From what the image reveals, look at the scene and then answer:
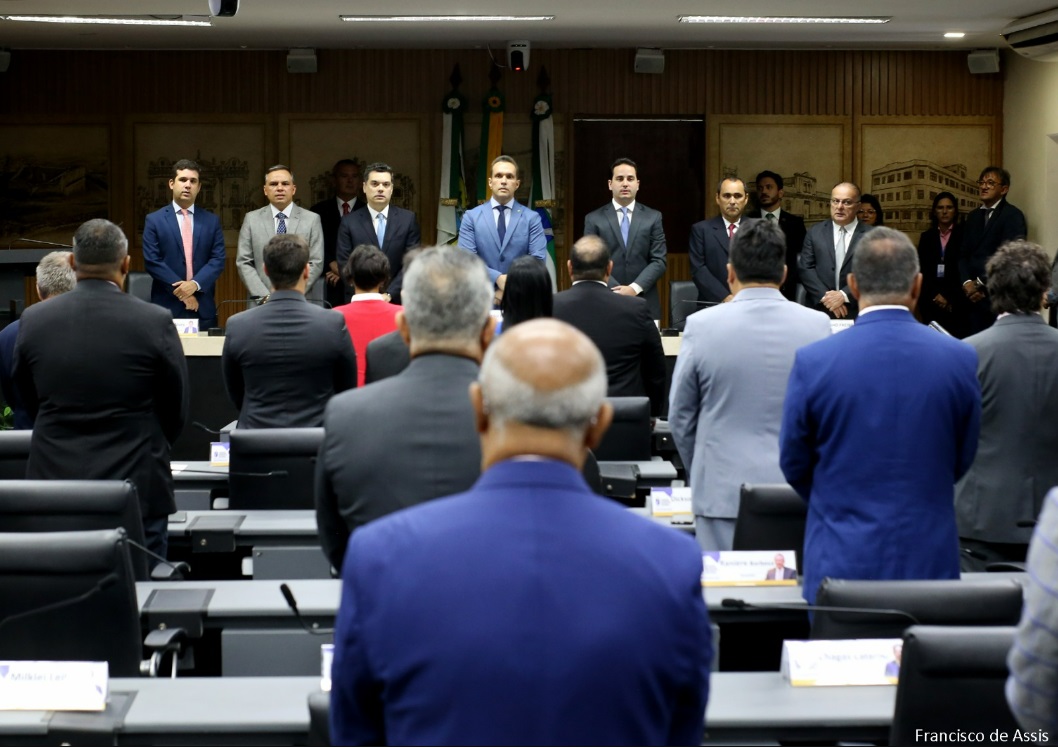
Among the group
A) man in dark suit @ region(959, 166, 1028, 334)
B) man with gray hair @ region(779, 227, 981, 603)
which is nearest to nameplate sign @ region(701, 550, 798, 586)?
man with gray hair @ region(779, 227, 981, 603)

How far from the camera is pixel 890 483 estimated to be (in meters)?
3.14

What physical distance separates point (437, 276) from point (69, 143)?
10.6 meters

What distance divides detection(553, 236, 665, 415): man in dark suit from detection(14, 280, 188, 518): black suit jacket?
1.73 metres

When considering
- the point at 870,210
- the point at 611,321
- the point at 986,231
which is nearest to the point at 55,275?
the point at 611,321

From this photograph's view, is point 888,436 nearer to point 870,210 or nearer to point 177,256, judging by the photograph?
point 177,256

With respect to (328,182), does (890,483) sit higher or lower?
lower

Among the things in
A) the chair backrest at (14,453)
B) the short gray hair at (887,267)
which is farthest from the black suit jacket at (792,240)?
the short gray hair at (887,267)

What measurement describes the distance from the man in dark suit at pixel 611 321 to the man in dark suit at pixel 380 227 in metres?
3.38

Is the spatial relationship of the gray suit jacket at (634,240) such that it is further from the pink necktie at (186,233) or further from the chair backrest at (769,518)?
the chair backrest at (769,518)

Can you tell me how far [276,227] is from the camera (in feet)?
29.3

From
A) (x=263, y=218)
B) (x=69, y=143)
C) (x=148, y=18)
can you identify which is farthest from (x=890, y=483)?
(x=69, y=143)

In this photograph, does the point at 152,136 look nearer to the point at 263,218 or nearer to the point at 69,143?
the point at 69,143

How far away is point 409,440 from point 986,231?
29.9ft

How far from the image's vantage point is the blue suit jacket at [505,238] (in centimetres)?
822
